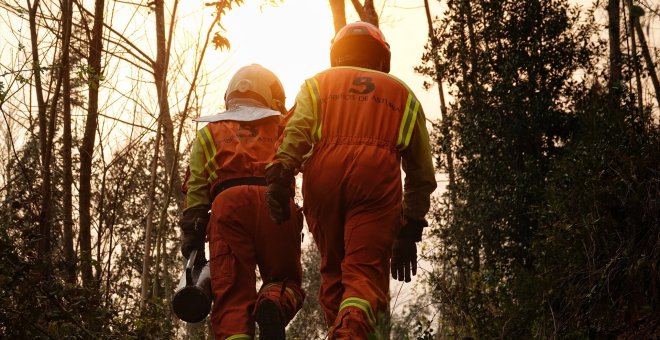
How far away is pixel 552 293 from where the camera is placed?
6.16m

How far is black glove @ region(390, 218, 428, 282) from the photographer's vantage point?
482 cm

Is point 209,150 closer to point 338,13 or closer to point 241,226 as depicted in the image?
point 241,226

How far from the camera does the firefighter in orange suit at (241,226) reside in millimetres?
5191

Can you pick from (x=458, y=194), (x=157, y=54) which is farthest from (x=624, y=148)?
(x=458, y=194)

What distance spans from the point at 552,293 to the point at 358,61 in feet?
7.92

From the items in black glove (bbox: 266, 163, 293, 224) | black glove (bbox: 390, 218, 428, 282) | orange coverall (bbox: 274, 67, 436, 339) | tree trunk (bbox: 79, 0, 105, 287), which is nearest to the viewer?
orange coverall (bbox: 274, 67, 436, 339)

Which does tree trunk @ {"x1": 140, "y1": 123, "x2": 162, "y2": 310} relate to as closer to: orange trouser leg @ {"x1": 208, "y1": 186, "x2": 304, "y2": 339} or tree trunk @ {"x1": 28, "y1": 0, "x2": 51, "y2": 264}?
tree trunk @ {"x1": 28, "y1": 0, "x2": 51, "y2": 264}

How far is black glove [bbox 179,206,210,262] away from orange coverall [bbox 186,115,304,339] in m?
0.06

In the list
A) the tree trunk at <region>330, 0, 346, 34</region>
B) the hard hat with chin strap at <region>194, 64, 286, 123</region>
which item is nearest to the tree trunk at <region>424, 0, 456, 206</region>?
the tree trunk at <region>330, 0, 346, 34</region>

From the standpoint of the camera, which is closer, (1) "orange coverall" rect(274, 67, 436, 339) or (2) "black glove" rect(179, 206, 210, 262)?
(1) "orange coverall" rect(274, 67, 436, 339)

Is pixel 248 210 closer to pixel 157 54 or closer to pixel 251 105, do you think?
pixel 251 105

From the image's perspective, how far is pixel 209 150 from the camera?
570 cm

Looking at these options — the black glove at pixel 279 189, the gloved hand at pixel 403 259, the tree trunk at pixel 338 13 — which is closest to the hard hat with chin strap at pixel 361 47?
the black glove at pixel 279 189

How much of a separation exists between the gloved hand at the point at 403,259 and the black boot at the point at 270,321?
71cm
